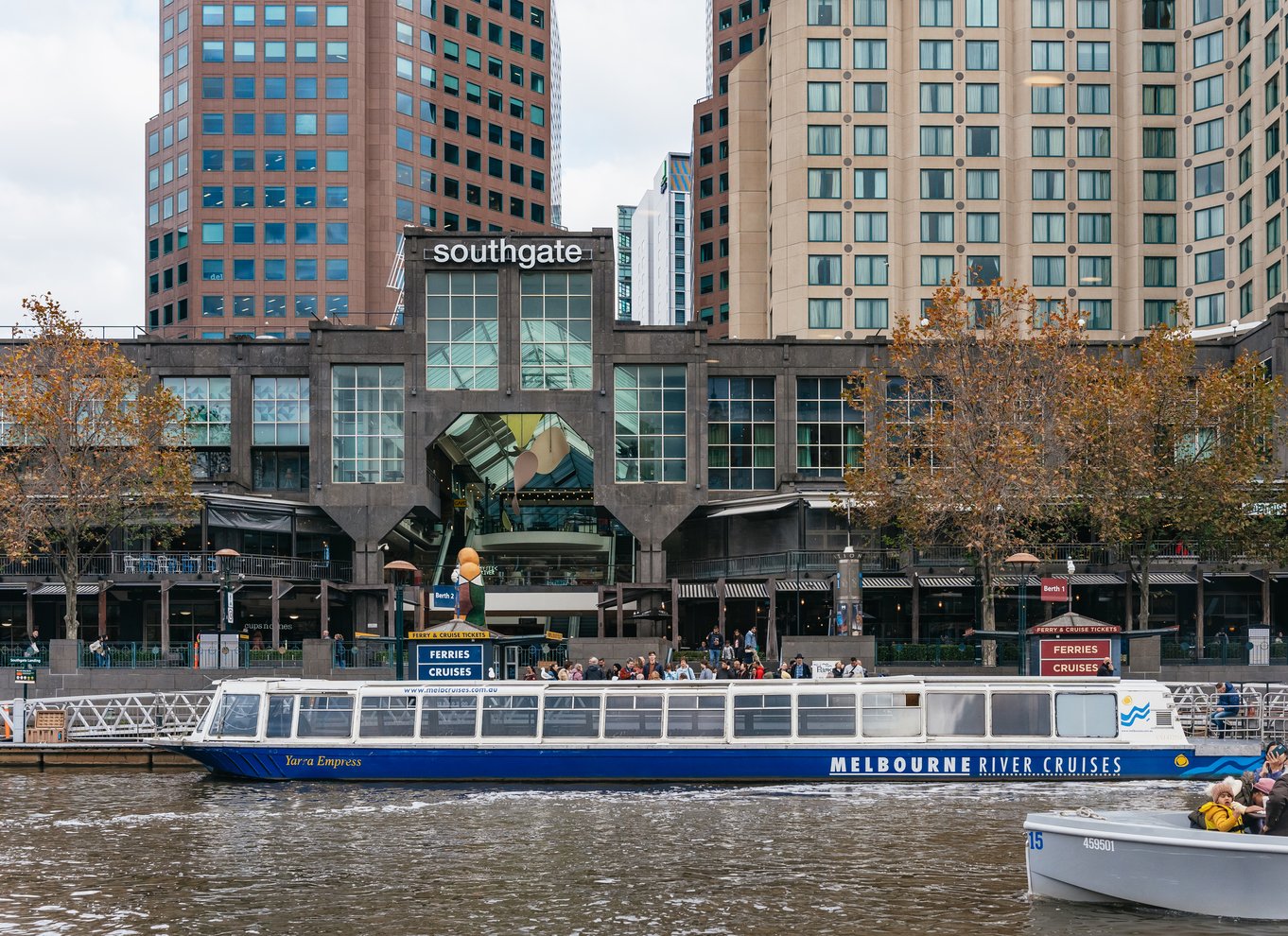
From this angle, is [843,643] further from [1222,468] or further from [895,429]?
[1222,468]

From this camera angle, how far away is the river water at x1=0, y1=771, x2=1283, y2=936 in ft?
74.5

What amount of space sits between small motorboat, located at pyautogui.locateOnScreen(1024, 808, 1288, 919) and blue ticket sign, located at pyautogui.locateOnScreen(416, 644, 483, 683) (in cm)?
2062

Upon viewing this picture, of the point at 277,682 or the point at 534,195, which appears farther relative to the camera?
the point at 534,195

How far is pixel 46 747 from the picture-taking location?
43.5 m

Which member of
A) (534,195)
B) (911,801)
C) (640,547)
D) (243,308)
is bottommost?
(911,801)

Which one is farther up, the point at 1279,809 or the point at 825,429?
the point at 825,429

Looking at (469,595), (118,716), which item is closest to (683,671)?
(469,595)

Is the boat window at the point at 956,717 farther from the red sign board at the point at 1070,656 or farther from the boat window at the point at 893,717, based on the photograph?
the red sign board at the point at 1070,656

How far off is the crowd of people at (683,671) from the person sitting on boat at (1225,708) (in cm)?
998

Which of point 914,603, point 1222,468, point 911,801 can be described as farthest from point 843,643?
point 911,801

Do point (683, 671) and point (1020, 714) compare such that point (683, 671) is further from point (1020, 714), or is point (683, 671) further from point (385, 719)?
point (1020, 714)

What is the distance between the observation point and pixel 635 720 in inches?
1508

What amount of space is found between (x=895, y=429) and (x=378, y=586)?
27722 millimetres

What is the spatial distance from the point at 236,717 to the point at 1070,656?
24.5 m
